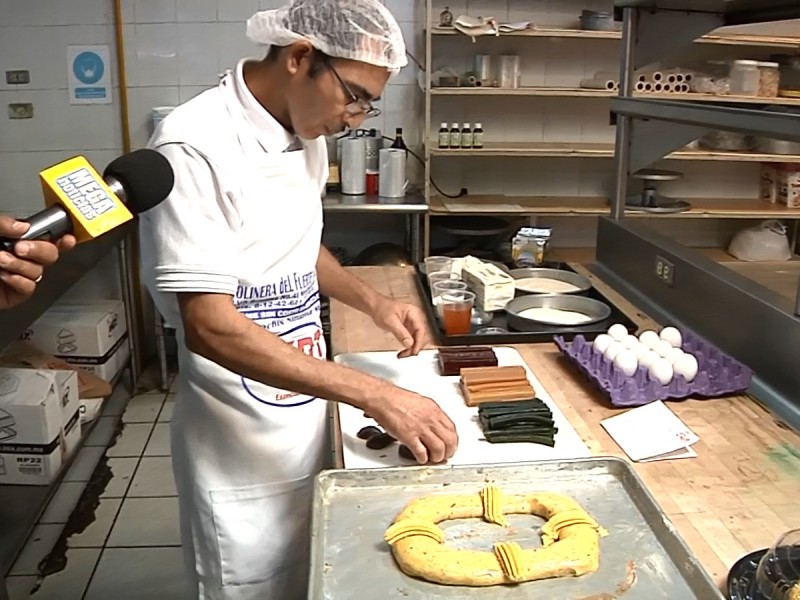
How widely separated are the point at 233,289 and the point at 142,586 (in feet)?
4.62

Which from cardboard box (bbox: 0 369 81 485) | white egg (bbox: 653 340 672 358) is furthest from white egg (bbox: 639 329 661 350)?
cardboard box (bbox: 0 369 81 485)

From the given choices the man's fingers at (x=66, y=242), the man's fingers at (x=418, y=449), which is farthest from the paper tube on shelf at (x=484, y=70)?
the man's fingers at (x=66, y=242)

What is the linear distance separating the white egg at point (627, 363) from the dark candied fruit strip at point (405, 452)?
486 millimetres

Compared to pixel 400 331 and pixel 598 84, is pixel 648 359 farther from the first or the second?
pixel 598 84

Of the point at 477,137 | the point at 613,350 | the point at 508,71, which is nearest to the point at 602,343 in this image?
the point at 613,350

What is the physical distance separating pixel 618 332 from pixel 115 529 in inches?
68.6

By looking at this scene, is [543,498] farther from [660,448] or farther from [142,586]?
[142,586]

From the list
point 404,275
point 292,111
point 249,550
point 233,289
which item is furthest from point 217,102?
point 404,275

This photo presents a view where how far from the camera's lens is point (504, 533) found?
960mm

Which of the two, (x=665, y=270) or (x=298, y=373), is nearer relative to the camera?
(x=298, y=373)

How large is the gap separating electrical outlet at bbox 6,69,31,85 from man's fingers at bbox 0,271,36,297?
3223 mm

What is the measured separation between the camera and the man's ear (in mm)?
1230

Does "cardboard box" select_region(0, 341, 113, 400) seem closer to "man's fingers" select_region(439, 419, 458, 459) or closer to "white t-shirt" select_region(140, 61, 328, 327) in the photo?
"white t-shirt" select_region(140, 61, 328, 327)

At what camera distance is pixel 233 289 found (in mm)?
1153
